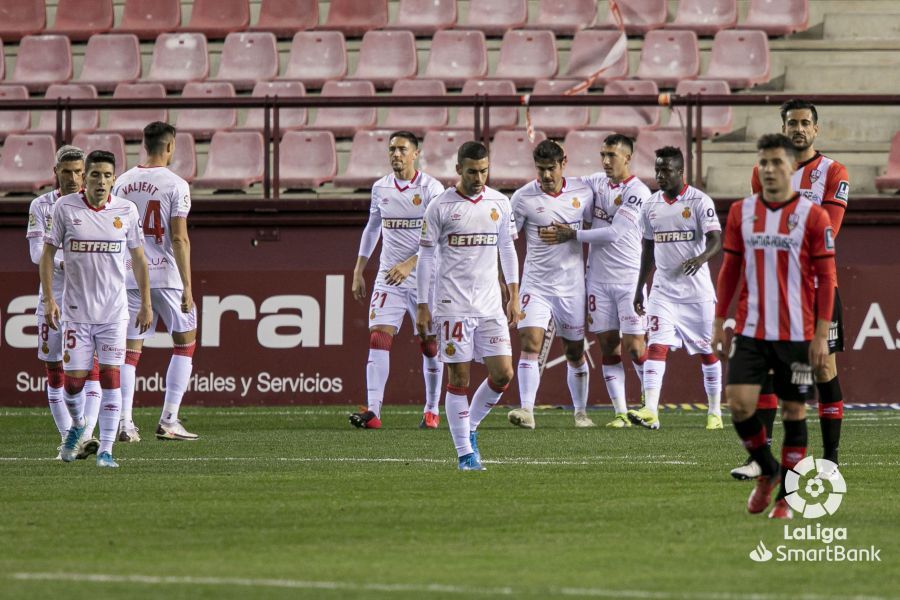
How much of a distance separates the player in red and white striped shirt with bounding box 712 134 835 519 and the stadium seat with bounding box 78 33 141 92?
14338 millimetres

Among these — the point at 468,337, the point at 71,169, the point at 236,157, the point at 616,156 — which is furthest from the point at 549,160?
the point at 236,157

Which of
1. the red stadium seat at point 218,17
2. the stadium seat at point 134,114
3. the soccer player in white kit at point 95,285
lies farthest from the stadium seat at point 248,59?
the soccer player in white kit at point 95,285

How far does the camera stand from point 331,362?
1620cm

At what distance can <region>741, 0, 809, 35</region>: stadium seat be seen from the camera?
2017cm

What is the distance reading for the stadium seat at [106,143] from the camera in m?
18.3

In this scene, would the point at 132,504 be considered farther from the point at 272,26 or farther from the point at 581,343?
the point at 272,26

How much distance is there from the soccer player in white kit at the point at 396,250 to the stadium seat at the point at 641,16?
282 inches

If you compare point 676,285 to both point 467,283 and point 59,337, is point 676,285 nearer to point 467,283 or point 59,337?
point 467,283

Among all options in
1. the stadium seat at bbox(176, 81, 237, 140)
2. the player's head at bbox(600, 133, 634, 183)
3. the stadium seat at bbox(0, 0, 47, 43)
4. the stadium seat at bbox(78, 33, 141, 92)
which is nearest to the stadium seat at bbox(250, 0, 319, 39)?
the stadium seat at bbox(78, 33, 141, 92)

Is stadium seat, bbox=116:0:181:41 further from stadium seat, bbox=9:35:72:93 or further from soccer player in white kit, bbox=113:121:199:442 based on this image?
soccer player in white kit, bbox=113:121:199:442

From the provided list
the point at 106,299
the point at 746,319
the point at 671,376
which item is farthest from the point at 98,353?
the point at 671,376

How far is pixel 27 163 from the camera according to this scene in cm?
1858

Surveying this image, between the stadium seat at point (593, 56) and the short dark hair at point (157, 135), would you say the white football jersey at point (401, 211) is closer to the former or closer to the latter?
the short dark hair at point (157, 135)

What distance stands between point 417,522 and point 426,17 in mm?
14175
